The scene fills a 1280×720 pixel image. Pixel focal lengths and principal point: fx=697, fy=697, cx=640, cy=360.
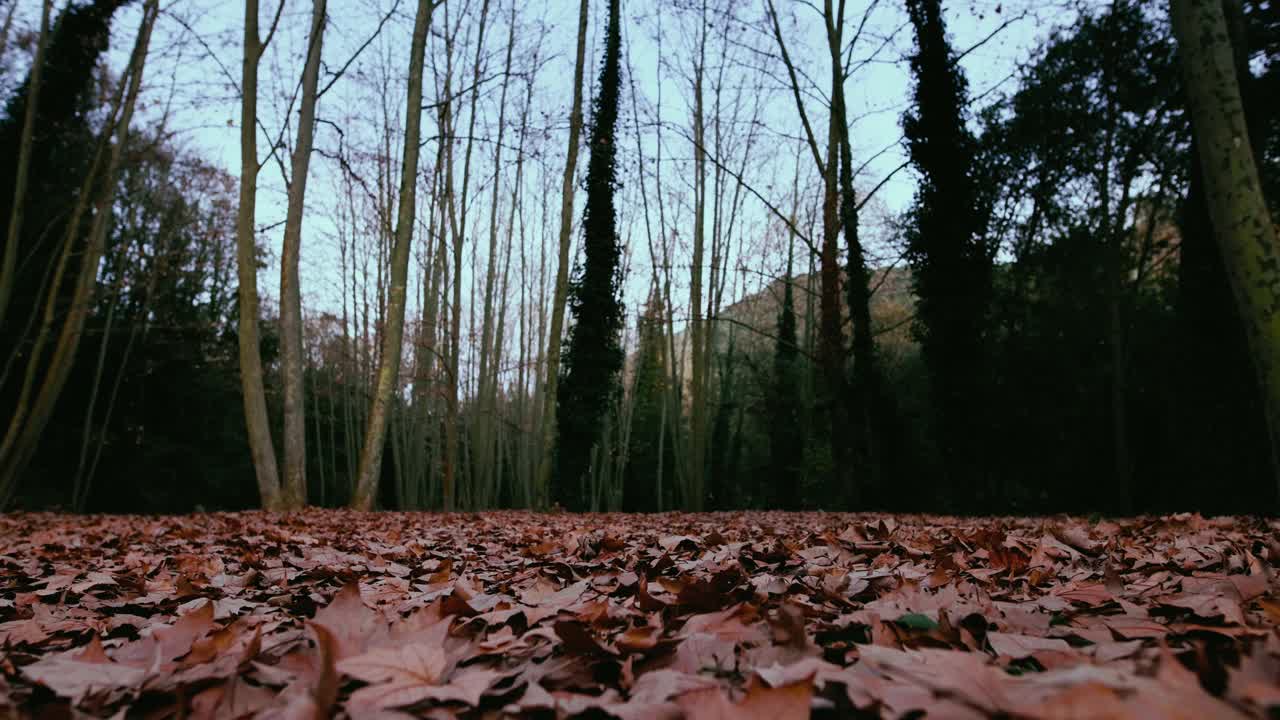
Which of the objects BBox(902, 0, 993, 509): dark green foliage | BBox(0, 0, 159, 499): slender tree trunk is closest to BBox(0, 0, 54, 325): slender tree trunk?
BBox(0, 0, 159, 499): slender tree trunk

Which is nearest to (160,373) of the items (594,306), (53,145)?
(53,145)

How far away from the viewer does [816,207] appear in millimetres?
17234

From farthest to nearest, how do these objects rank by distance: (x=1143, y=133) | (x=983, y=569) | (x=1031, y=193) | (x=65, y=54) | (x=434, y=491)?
1. (x=434, y=491)
2. (x=1031, y=193)
3. (x=1143, y=133)
4. (x=65, y=54)
5. (x=983, y=569)

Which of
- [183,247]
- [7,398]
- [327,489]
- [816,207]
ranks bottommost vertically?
[327,489]

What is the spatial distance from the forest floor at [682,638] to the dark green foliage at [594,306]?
44.6ft

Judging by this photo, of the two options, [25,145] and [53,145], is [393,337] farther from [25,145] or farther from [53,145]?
[53,145]

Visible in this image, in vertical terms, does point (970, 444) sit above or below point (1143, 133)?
below

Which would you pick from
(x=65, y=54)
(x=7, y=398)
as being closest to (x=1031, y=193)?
(x=65, y=54)

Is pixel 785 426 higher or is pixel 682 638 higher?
pixel 785 426

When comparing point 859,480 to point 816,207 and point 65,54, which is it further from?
point 65,54

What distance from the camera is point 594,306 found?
16.1m

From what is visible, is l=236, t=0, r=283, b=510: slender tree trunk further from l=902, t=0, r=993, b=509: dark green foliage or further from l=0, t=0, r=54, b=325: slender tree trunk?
l=902, t=0, r=993, b=509: dark green foliage

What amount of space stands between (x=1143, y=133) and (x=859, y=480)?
8878mm

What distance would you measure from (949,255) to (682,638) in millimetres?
14292
